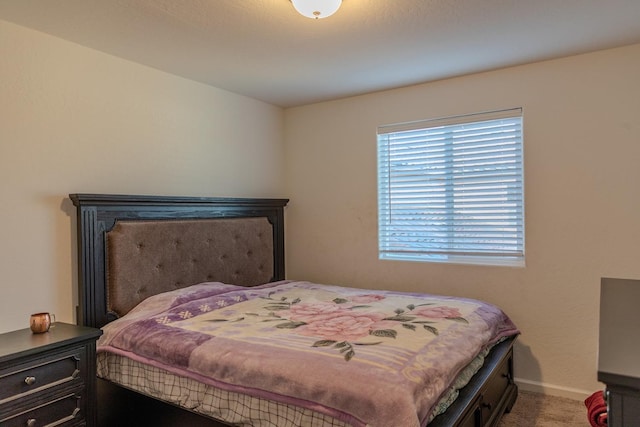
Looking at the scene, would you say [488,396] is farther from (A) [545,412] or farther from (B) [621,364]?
(B) [621,364]

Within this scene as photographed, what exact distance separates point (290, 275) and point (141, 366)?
6.75ft

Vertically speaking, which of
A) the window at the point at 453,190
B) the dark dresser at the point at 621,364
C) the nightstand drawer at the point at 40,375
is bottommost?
the nightstand drawer at the point at 40,375

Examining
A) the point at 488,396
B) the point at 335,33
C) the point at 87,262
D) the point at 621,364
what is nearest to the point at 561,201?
the point at 488,396

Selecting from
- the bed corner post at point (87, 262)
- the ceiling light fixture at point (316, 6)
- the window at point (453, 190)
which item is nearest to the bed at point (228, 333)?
the bed corner post at point (87, 262)

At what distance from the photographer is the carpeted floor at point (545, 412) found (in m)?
2.48

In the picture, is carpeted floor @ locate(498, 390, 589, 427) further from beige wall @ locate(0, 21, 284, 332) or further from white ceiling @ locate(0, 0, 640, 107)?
beige wall @ locate(0, 21, 284, 332)

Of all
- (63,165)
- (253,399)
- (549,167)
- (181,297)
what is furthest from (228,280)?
(549,167)

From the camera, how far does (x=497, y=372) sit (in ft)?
7.59

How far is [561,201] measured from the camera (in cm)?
284

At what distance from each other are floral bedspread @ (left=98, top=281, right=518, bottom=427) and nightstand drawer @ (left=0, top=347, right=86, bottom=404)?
23cm

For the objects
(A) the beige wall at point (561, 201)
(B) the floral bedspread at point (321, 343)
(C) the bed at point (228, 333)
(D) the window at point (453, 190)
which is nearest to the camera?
(B) the floral bedspread at point (321, 343)

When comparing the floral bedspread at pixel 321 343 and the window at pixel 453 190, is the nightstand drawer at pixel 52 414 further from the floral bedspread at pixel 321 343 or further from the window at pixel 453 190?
the window at pixel 453 190

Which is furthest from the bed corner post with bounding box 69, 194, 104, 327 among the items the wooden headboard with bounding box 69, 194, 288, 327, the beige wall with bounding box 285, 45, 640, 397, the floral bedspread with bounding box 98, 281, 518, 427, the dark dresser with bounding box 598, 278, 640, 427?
the dark dresser with bounding box 598, 278, 640, 427

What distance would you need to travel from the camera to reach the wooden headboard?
240cm
